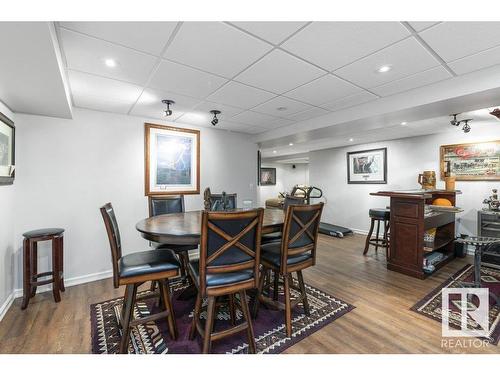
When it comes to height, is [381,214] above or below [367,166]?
below

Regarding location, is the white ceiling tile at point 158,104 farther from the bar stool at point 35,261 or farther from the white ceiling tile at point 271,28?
the bar stool at point 35,261

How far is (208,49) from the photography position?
1789 millimetres

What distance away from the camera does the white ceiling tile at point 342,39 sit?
5.08 feet

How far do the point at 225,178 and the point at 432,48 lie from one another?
3471 millimetres

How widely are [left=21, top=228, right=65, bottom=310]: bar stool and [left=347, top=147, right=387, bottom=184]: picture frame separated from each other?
6.09 meters

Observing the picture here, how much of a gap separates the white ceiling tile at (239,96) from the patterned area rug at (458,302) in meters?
2.84

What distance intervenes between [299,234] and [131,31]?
1917 millimetres

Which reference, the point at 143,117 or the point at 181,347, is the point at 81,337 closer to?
the point at 181,347

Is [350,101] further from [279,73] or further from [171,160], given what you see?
[171,160]

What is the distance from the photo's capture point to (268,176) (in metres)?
11.3

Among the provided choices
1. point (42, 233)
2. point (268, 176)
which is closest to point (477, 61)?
point (42, 233)

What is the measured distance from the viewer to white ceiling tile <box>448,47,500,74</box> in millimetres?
1872

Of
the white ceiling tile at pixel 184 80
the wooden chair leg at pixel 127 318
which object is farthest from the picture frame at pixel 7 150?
the wooden chair leg at pixel 127 318

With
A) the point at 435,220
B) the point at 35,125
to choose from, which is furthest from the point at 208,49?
the point at 435,220
